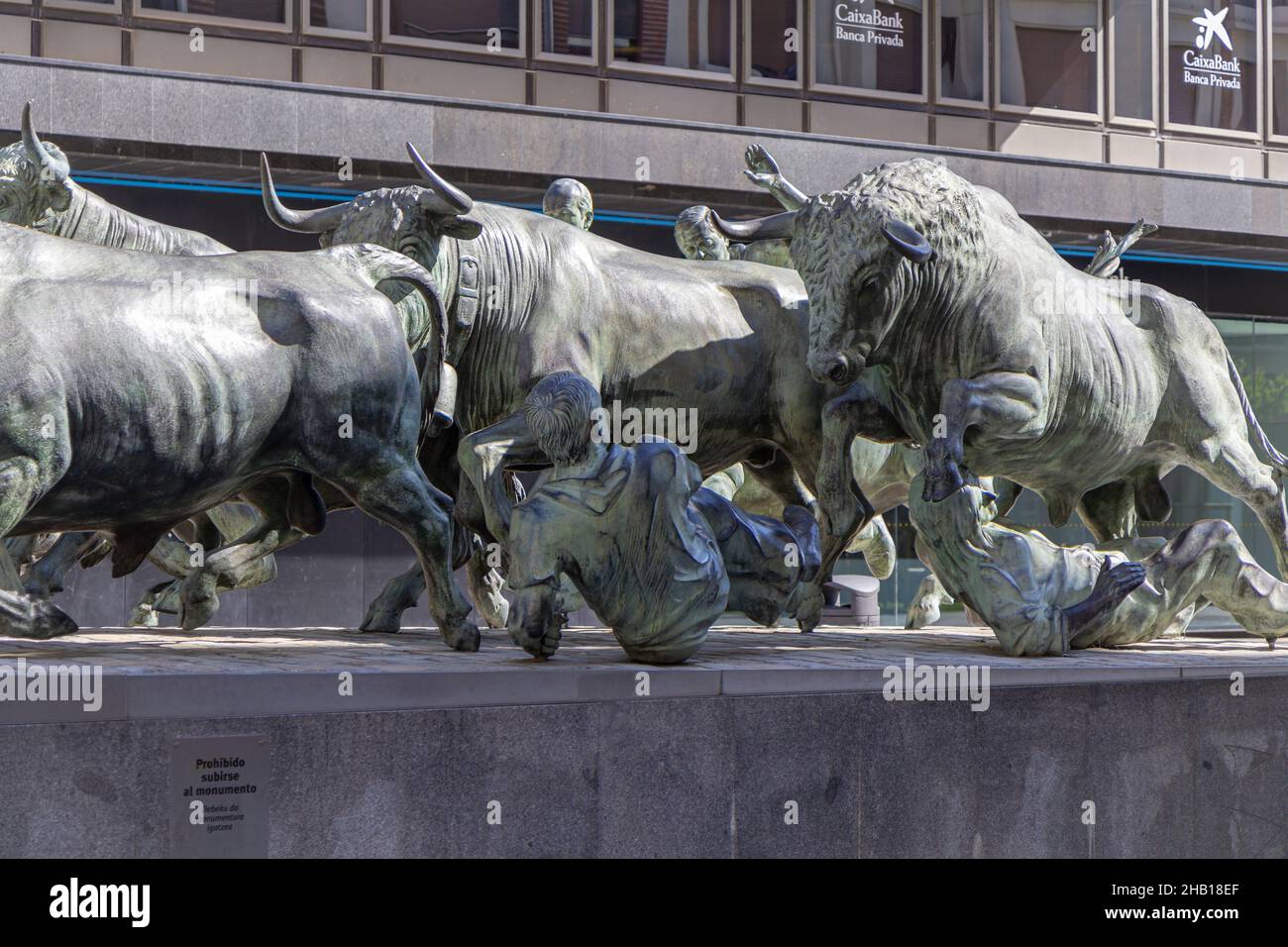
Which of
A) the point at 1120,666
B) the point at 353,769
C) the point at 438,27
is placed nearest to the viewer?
the point at 353,769

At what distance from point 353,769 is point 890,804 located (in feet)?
6.74

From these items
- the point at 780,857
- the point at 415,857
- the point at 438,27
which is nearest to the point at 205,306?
the point at 415,857

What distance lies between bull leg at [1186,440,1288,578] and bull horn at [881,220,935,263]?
1.96 meters

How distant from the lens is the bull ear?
7742 millimetres

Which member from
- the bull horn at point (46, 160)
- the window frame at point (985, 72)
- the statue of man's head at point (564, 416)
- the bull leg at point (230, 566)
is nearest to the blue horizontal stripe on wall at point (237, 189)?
the window frame at point (985, 72)

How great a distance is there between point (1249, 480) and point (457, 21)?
28.9 feet

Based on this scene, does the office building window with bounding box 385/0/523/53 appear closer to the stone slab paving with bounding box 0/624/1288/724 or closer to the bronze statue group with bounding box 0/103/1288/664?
the bronze statue group with bounding box 0/103/1288/664

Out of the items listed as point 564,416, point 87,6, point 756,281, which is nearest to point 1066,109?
point 87,6

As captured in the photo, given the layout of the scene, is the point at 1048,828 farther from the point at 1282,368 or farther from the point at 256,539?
the point at 1282,368

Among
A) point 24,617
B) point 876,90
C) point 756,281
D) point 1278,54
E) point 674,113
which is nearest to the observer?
point 24,617

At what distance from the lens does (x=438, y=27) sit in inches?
605

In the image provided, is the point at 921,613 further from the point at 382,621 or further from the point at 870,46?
the point at 870,46

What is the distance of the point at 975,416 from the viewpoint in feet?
25.6

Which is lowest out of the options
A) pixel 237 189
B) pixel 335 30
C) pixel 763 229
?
pixel 763 229
